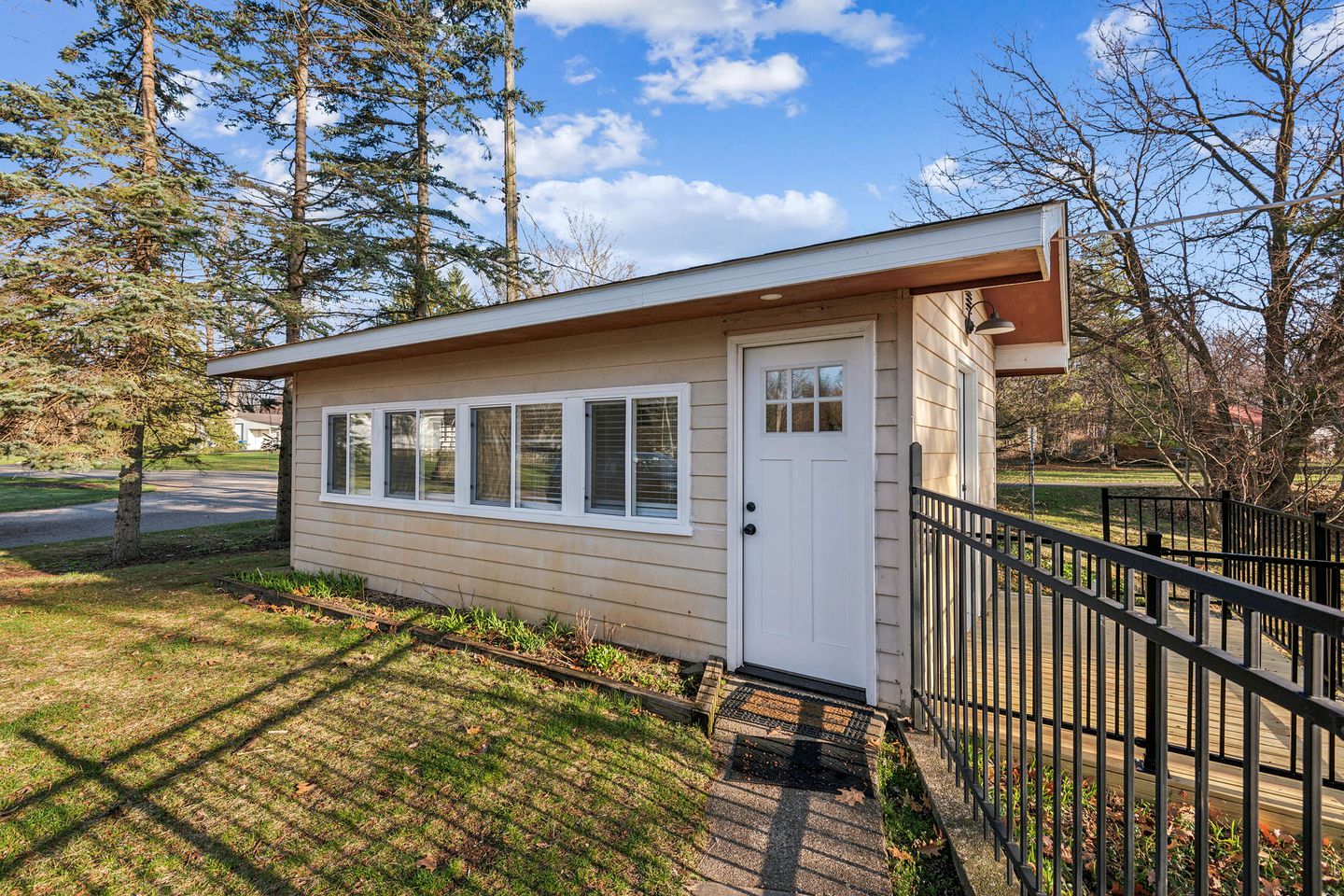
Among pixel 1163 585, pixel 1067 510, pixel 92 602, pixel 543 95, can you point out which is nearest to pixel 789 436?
pixel 1163 585

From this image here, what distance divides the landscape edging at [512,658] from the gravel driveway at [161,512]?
483 cm

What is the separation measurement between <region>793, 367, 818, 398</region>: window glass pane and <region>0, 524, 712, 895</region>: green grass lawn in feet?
6.94

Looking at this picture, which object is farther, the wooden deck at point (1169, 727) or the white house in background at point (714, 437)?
the white house in background at point (714, 437)

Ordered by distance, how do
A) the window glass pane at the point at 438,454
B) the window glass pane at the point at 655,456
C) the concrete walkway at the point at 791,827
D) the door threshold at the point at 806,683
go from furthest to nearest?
the window glass pane at the point at 438,454
the window glass pane at the point at 655,456
the door threshold at the point at 806,683
the concrete walkway at the point at 791,827

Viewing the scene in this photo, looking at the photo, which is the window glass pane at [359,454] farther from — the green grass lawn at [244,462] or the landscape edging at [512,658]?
the green grass lawn at [244,462]

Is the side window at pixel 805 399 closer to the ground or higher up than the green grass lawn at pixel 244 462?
higher up

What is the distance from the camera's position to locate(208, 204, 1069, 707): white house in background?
345cm

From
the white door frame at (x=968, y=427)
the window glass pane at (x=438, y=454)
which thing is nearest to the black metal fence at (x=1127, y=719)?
the white door frame at (x=968, y=427)

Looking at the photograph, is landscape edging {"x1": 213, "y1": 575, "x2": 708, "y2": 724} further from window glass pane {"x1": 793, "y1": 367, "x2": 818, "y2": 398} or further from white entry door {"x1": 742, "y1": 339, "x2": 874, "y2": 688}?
window glass pane {"x1": 793, "y1": 367, "x2": 818, "y2": 398}

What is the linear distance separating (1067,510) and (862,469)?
1272cm

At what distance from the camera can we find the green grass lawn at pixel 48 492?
15.0 metres

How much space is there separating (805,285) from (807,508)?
1335mm

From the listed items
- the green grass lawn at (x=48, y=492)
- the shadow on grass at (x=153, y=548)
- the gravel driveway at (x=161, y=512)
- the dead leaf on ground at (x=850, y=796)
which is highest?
the green grass lawn at (x=48, y=492)

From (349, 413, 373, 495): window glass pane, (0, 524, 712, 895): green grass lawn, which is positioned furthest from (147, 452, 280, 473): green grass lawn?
A: (0, 524, 712, 895): green grass lawn
